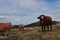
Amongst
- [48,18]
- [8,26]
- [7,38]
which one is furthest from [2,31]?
[48,18]

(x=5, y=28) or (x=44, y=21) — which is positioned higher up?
(x=44, y=21)

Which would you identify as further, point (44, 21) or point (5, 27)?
point (44, 21)

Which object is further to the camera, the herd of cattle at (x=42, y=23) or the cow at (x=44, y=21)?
the cow at (x=44, y=21)

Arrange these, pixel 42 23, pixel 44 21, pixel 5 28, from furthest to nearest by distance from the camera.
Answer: pixel 44 21, pixel 42 23, pixel 5 28

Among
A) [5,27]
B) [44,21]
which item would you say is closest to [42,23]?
[44,21]

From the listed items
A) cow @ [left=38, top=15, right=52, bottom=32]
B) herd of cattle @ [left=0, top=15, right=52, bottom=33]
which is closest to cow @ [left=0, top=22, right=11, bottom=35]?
herd of cattle @ [left=0, top=15, right=52, bottom=33]

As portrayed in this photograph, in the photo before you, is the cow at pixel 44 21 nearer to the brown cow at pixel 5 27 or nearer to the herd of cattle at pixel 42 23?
the herd of cattle at pixel 42 23

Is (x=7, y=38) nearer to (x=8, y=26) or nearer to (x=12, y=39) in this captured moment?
(x=12, y=39)

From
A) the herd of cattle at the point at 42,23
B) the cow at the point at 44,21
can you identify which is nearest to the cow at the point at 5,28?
the herd of cattle at the point at 42,23

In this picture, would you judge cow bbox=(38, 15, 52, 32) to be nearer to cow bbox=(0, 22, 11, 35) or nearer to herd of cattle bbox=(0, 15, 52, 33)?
herd of cattle bbox=(0, 15, 52, 33)

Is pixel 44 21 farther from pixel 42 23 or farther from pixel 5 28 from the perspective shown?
pixel 5 28

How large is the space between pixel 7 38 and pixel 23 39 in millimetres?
1635

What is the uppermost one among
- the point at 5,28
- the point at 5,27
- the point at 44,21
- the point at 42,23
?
the point at 44,21

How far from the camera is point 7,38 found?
21.3 metres
